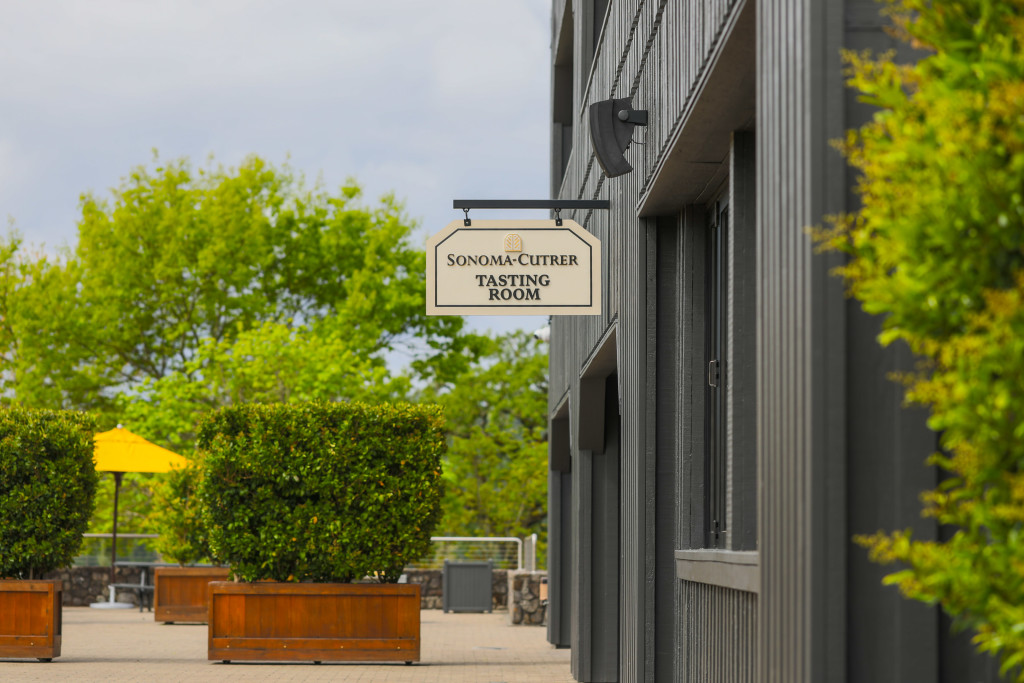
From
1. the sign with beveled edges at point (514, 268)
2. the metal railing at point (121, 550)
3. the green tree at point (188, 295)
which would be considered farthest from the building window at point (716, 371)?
the green tree at point (188, 295)

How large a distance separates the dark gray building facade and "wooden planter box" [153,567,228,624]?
10.4m

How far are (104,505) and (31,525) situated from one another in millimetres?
25021

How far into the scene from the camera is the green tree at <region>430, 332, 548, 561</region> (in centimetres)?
3781

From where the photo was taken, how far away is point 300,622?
12.4 m

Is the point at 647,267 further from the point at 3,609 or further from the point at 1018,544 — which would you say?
the point at 3,609

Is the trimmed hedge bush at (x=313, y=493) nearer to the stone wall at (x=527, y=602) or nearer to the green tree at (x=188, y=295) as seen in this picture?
the stone wall at (x=527, y=602)

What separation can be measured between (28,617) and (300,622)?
2.60m

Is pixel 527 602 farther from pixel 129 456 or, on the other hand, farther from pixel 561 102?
pixel 561 102

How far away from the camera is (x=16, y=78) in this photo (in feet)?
134

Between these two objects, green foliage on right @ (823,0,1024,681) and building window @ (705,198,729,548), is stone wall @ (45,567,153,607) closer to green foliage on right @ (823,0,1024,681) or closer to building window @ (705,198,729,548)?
building window @ (705,198,729,548)

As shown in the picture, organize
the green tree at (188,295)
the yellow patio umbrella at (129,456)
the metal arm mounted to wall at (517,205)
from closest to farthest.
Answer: the metal arm mounted to wall at (517,205) → the yellow patio umbrella at (129,456) → the green tree at (188,295)

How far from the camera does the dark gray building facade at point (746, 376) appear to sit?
3.26 meters

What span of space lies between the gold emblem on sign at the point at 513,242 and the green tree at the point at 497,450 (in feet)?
92.0

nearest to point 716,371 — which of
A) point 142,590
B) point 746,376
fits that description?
point 746,376
